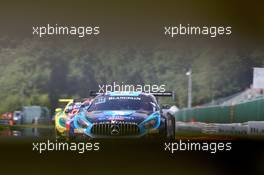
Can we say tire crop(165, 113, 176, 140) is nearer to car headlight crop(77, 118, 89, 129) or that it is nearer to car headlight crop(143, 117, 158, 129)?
car headlight crop(143, 117, 158, 129)

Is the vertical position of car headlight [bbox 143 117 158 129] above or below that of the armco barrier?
below

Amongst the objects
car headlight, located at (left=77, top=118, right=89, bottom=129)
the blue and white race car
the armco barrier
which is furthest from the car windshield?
the armco barrier

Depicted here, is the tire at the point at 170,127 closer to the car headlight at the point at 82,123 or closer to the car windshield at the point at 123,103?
the car windshield at the point at 123,103

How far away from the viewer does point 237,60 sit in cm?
514

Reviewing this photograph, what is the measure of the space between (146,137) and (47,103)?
0.89 m

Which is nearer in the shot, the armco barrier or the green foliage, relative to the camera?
the green foliage

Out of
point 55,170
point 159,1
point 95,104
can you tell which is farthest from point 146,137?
point 159,1

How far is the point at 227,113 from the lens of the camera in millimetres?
5250

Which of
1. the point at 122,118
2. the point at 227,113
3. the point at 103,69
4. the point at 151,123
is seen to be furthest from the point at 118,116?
the point at 227,113

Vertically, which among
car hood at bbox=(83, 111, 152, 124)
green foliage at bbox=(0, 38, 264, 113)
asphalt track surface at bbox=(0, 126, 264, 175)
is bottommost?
asphalt track surface at bbox=(0, 126, 264, 175)

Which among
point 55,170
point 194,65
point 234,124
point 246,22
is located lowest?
point 55,170

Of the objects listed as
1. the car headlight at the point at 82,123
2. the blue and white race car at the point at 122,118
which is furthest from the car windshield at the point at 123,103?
the car headlight at the point at 82,123

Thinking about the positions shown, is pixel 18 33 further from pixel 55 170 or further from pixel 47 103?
pixel 55 170

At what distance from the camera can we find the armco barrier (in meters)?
5.14
